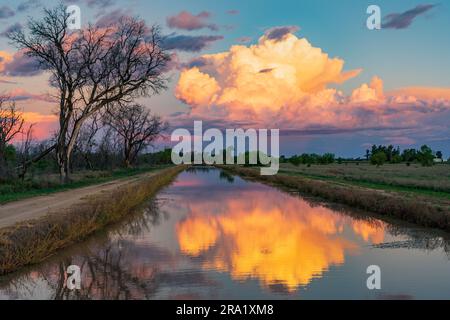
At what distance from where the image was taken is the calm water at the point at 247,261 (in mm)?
10578

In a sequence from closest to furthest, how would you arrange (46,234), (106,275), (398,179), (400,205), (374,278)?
1. (374,278)
2. (106,275)
3. (46,234)
4. (400,205)
5. (398,179)

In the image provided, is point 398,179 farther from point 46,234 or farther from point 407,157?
point 407,157

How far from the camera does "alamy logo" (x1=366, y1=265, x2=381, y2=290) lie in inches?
437

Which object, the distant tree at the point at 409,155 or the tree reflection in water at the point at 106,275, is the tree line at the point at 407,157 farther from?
the tree reflection in water at the point at 106,275

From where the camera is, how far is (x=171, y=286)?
10953 mm

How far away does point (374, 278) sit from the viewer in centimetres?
1180

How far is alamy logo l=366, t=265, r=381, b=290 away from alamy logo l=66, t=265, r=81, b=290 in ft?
20.5

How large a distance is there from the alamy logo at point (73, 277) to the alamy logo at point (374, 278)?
246 inches

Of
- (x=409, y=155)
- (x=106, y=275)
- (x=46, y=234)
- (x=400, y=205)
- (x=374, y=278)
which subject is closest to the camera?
(x=374, y=278)

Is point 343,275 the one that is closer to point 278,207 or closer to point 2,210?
point 2,210

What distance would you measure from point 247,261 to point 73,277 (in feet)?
14.8

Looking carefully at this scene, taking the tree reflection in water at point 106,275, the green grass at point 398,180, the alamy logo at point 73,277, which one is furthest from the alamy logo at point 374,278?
the green grass at point 398,180

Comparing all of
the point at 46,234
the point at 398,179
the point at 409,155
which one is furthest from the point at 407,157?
the point at 46,234
